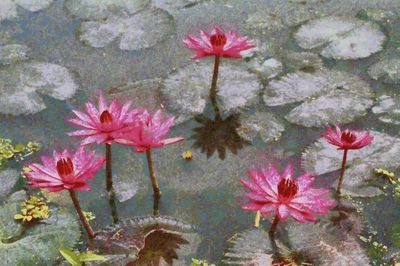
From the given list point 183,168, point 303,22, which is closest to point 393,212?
point 183,168

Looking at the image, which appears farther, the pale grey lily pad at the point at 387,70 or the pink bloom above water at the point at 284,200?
the pale grey lily pad at the point at 387,70

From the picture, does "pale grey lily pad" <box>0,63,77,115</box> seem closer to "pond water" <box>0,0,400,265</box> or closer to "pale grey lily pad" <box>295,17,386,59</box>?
"pond water" <box>0,0,400,265</box>

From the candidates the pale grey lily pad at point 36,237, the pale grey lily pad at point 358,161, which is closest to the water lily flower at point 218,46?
the pale grey lily pad at point 358,161

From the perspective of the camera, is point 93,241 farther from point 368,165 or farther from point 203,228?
point 368,165

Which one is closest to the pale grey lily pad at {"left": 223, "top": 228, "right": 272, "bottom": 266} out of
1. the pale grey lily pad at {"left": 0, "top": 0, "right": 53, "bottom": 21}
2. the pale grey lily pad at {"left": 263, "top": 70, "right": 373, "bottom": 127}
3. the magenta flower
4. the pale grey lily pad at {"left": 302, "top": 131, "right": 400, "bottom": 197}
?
the magenta flower

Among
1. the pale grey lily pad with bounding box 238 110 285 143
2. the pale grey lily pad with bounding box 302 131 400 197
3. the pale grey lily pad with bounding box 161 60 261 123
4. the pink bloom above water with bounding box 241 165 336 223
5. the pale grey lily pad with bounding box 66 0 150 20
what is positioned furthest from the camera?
the pale grey lily pad with bounding box 66 0 150 20

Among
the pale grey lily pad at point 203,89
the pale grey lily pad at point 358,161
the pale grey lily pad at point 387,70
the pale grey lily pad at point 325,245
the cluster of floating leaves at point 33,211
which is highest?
the pale grey lily pad at point 387,70

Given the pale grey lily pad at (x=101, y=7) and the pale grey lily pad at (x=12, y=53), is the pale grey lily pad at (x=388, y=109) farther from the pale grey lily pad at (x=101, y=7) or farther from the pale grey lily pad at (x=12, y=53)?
the pale grey lily pad at (x=12, y=53)
